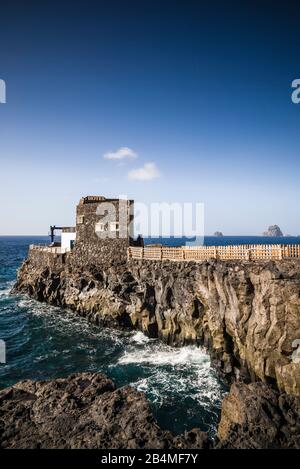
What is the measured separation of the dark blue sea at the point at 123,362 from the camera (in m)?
17.6

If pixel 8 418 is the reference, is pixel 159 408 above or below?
below

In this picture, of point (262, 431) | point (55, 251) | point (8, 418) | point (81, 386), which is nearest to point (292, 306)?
point (262, 431)

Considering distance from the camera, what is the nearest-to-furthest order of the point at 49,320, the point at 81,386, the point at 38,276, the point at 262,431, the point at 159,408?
the point at 262,431
the point at 81,386
the point at 159,408
the point at 49,320
the point at 38,276

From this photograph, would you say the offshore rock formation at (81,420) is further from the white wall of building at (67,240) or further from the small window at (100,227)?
the white wall of building at (67,240)

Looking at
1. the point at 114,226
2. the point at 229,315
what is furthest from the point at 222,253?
the point at 114,226

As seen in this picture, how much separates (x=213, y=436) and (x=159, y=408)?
3.50m

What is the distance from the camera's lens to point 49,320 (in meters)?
34.3

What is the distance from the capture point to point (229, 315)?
22.7m

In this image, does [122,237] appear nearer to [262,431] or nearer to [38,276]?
[38,276]

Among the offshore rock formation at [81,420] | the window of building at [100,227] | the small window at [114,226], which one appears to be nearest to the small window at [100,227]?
the window of building at [100,227]

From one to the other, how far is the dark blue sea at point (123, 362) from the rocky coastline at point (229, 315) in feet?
5.97

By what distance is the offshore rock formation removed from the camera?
1060cm

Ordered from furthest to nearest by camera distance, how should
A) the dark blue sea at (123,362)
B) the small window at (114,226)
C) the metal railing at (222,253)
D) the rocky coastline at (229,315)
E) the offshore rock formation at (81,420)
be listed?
the small window at (114,226), the metal railing at (222,253), the dark blue sea at (123,362), the rocky coastline at (229,315), the offshore rock formation at (81,420)
